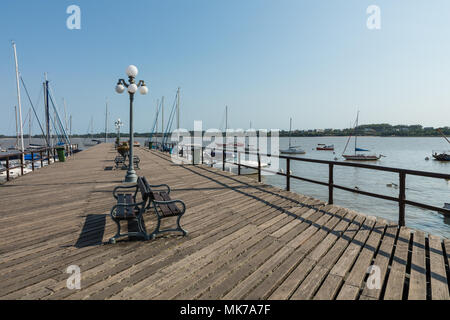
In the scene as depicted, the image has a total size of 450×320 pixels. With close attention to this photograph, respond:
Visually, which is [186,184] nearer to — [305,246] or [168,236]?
[168,236]

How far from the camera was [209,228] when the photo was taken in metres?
4.43

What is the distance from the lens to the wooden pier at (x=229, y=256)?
258 cm

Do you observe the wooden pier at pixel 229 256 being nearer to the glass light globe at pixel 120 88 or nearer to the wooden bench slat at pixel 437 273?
the wooden bench slat at pixel 437 273

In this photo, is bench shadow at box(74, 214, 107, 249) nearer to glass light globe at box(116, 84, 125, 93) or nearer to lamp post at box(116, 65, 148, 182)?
lamp post at box(116, 65, 148, 182)

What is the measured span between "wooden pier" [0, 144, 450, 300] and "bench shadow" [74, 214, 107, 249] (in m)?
0.02

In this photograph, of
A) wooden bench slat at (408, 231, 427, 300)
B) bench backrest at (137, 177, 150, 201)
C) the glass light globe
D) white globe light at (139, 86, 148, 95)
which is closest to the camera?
wooden bench slat at (408, 231, 427, 300)

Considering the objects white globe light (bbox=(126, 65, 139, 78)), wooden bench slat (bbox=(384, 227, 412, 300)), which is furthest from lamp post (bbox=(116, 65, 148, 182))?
wooden bench slat (bbox=(384, 227, 412, 300))

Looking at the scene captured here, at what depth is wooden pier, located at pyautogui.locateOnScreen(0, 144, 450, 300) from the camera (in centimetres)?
258

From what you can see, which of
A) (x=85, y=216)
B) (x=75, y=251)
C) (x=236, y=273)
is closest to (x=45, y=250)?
(x=75, y=251)

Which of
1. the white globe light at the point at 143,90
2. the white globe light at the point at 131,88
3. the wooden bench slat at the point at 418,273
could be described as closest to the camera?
the wooden bench slat at the point at 418,273

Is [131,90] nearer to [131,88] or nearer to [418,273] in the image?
[131,88]

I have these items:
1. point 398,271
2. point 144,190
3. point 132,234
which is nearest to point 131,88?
point 144,190

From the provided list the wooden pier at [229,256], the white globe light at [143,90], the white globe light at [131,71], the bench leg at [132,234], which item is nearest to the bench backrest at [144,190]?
the bench leg at [132,234]

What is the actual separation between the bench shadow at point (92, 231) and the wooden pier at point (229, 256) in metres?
0.02
